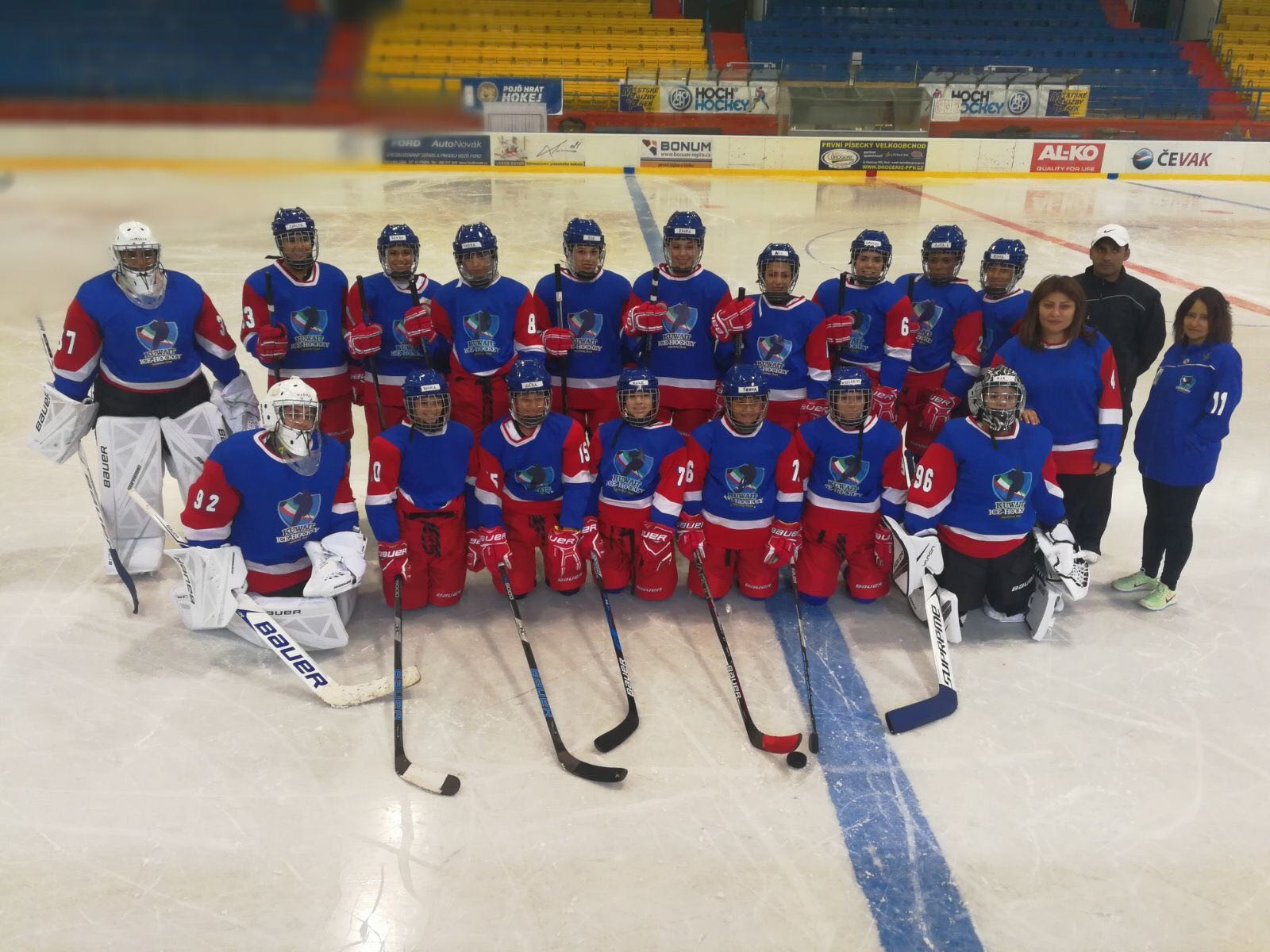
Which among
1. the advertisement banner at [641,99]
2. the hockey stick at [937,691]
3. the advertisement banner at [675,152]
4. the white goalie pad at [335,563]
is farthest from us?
the advertisement banner at [675,152]

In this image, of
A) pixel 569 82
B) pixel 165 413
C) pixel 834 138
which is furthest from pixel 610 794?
pixel 834 138

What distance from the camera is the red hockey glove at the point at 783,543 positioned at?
363cm

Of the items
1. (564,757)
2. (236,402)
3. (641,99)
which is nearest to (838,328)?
(564,757)

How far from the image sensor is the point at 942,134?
18188 millimetres

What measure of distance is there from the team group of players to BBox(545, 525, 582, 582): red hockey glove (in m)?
0.01

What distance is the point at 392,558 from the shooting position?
11.5 feet

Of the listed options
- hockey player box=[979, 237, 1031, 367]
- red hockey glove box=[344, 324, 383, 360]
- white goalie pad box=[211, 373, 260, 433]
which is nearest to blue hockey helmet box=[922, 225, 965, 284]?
hockey player box=[979, 237, 1031, 367]

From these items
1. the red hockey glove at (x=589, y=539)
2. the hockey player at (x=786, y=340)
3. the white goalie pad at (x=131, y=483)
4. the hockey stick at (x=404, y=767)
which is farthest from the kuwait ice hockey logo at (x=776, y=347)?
the white goalie pad at (x=131, y=483)

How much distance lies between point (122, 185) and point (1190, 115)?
71.0 feet

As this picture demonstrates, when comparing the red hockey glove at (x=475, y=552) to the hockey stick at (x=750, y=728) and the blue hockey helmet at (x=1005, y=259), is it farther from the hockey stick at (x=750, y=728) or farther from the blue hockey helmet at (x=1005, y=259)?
the blue hockey helmet at (x=1005, y=259)

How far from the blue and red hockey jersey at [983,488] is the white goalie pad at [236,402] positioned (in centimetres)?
280

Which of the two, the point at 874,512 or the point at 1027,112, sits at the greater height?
the point at 1027,112

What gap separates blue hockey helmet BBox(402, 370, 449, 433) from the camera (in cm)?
345

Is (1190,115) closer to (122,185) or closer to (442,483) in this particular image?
(442,483)
